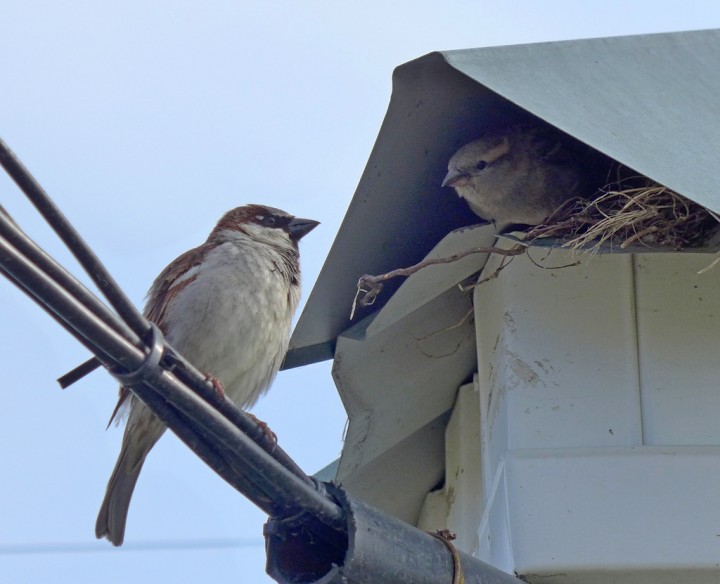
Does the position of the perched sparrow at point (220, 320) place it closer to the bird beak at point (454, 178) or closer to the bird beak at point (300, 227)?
the bird beak at point (300, 227)

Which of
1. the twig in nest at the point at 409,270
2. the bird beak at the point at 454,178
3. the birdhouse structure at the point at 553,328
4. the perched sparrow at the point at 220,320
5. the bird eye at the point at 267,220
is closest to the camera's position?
the birdhouse structure at the point at 553,328

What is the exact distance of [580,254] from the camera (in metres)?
Answer: 3.38

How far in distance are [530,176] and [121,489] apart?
1.50 meters

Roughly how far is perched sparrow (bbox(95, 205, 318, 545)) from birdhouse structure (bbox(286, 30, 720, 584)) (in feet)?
0.40

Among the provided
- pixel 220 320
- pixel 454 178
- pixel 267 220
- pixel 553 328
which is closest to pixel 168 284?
pixel 220 320

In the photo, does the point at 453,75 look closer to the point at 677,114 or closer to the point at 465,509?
the point at 677,114

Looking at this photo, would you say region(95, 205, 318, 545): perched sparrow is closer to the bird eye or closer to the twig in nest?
the bird eye

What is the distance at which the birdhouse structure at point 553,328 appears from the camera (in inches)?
117

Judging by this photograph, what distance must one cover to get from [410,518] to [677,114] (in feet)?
6.22

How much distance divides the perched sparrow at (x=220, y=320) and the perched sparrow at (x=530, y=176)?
621mm

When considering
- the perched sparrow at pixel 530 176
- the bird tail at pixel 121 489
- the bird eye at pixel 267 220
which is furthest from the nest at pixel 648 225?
the bird tail at pixel 121 489

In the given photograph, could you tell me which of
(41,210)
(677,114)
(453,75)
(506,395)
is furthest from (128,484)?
(41,210)

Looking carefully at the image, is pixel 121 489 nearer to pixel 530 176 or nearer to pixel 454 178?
pixel 454 178

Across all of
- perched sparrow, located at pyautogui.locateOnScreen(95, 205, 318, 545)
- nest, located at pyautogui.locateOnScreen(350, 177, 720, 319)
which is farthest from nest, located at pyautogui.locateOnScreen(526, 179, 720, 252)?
perched sparrow, located at pyautogui.locateOnScreen(95, 205, 318, 545)
